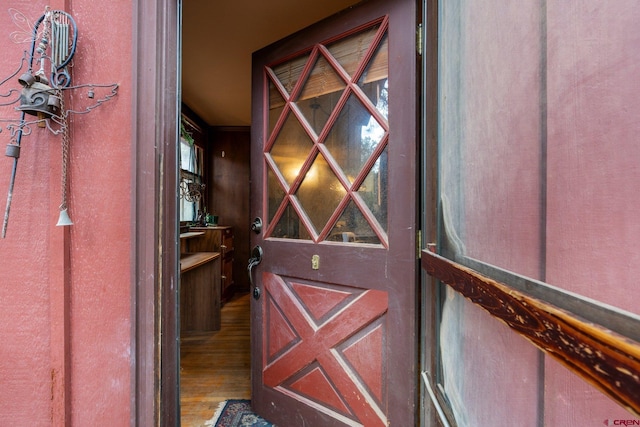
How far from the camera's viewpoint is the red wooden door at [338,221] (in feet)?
3.72

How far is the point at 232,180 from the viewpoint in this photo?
4398mm

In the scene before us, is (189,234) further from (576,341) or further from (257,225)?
(576,341)

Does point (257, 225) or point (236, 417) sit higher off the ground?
point (257, 225)

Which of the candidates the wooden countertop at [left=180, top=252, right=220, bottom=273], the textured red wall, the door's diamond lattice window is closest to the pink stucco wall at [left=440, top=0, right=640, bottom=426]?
the textured red wall

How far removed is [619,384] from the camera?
0.28 metres

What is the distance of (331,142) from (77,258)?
3.53 ft

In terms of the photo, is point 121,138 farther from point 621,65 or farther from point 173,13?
point 621,65

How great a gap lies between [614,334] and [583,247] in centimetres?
16

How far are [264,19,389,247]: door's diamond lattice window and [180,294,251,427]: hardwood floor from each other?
115 cm

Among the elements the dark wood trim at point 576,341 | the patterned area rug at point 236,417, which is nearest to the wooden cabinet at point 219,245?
the patterned area rug at point 236,417

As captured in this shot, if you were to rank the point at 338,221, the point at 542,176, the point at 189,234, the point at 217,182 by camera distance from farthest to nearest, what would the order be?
the point at 217,182 → the point at 189,234 → the point at 338,221 → the point at 542,176

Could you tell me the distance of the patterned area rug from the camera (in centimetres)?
154

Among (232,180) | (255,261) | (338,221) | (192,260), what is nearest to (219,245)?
(192,260)

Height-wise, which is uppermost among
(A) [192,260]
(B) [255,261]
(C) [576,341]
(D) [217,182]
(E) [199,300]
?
(D) [217,182]
